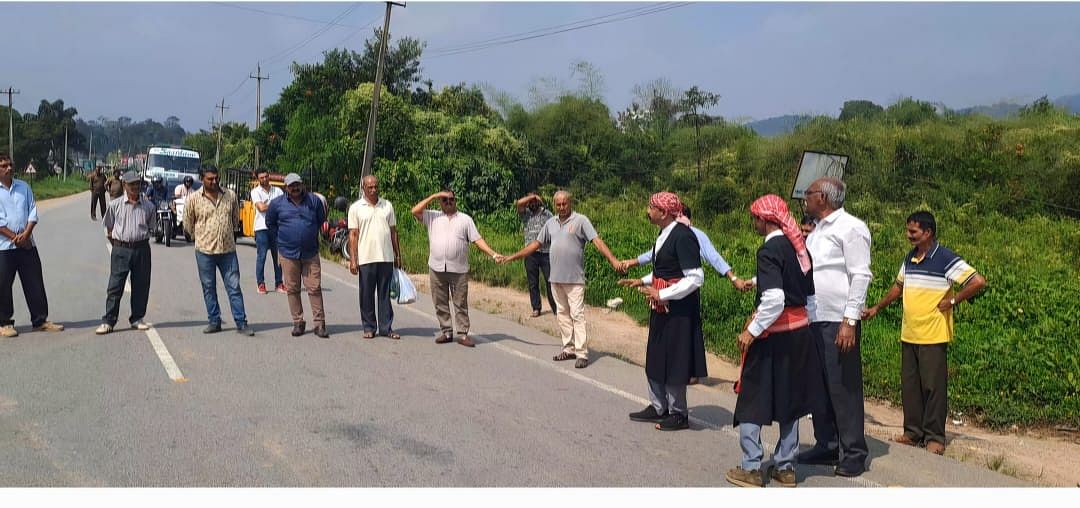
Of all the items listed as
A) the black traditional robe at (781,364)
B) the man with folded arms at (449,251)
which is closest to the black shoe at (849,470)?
the black traditional robe at (781,364)

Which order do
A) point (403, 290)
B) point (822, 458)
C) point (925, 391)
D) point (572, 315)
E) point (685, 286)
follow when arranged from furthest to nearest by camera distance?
1. point (403, 290)
2. point (572, 315)
3. point (925, 391)
4. point (685, 286)
5. point (822, 458)

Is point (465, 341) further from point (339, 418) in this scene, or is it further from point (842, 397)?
point (842, 397)

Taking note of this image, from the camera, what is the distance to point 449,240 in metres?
9.63

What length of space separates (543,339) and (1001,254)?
12154mm

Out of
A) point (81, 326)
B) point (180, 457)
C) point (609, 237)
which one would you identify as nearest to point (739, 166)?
point (609, 237)

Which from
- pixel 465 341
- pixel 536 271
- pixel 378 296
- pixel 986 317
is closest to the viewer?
pixel 465 341

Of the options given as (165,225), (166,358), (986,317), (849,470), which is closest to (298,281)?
(166,358)

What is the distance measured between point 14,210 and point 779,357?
7937mm

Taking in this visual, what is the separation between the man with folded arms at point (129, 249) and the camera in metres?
9.57

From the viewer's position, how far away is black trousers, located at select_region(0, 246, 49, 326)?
9.27m

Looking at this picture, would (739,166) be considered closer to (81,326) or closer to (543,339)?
(543,339)

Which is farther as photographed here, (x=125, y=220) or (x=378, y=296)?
(x=378, y=296)

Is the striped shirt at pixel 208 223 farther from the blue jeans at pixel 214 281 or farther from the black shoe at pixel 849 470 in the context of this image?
the black shoe at pixel 849 470

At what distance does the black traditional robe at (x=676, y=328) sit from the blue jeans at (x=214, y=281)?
16.7ft
